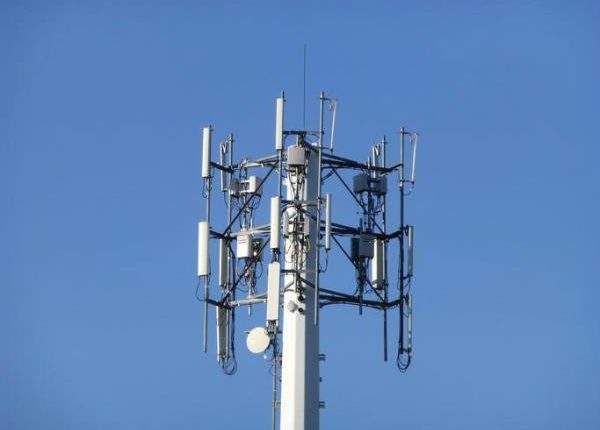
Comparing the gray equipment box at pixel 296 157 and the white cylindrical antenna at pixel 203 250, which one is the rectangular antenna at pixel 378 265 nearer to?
the gray equipment box at pixel 296 157

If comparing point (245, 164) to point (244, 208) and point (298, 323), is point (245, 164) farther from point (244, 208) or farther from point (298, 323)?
point (298, 323)

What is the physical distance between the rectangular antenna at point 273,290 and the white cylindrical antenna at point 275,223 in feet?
2.07

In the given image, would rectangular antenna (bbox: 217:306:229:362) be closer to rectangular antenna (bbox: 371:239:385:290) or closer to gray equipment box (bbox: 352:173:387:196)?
rectangular antenna (bbox: 371:239:385:290)

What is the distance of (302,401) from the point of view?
169 feet

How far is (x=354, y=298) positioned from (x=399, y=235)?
306 centimetres

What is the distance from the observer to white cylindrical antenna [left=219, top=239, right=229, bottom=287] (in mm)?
54750

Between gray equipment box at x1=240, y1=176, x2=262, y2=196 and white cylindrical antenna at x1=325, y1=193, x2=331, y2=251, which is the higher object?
gray equipment box at x1=240, y1=176, x2=262, y2=196

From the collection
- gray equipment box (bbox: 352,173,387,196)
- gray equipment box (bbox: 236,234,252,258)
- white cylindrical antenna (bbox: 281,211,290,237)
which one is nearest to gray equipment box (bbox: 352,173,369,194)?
gray equipment box (bbox: 352,173,387,196)

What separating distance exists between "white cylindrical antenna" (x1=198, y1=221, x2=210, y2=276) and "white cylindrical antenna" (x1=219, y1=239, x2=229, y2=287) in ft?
2.57

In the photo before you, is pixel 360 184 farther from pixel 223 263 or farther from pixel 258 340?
pixel 258 340

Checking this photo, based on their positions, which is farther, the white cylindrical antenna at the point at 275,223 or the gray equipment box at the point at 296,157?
the gray equipment box at the point at 296,157

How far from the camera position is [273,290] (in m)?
51.3

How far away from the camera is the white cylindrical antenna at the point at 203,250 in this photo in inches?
2131

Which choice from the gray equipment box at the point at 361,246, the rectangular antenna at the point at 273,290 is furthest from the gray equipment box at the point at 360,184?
the rectangular antenna at the point at 273,290
